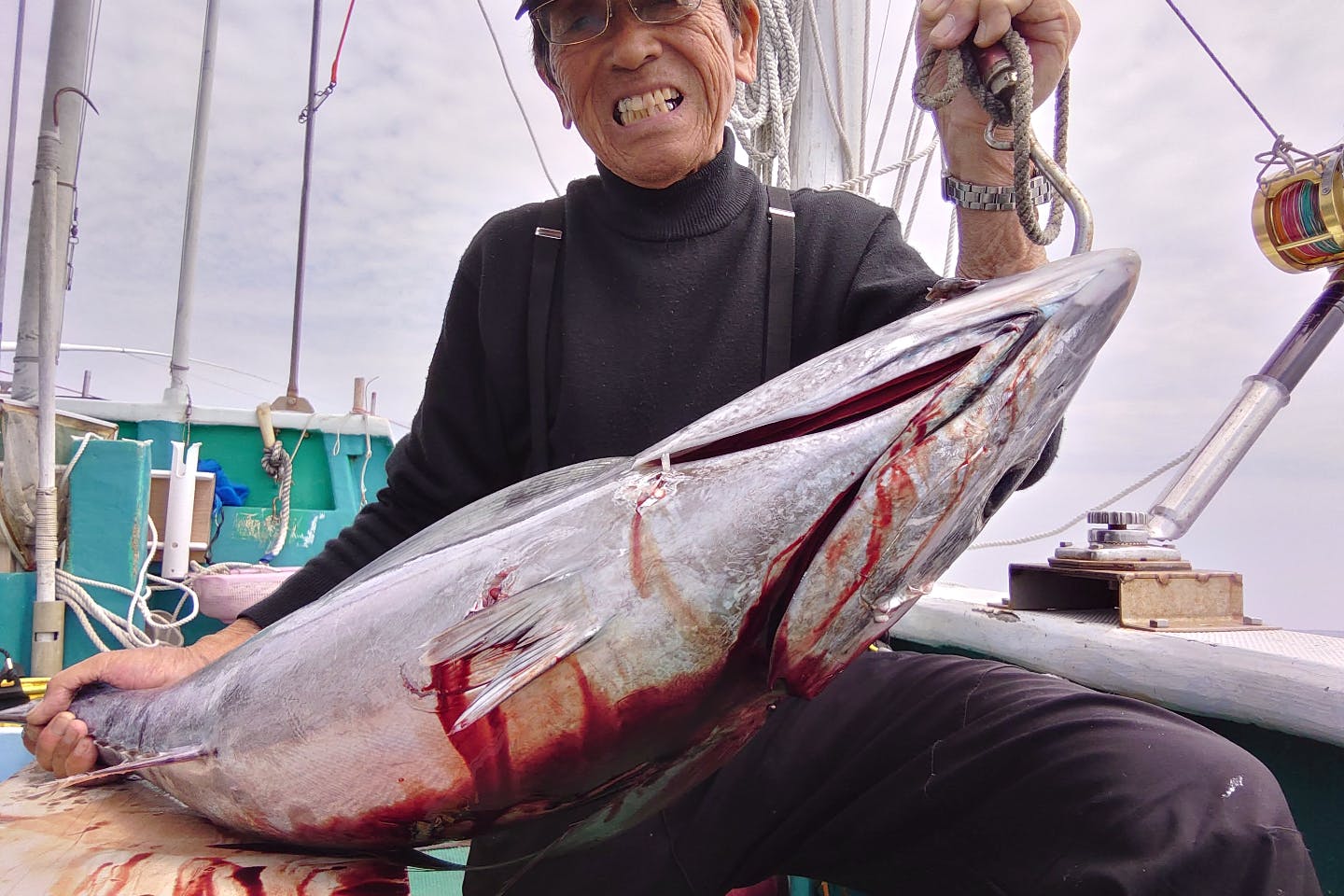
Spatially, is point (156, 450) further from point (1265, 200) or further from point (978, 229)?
point (1265, 200)

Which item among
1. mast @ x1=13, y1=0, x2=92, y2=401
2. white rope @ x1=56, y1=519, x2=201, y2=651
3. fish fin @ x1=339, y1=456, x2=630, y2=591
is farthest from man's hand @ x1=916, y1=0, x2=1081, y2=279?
mast @ x1=13, y1=0, x2=92, y2=401

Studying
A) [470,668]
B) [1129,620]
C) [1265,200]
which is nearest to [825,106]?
[1265,200]

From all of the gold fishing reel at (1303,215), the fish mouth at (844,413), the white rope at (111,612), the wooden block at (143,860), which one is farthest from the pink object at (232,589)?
the gold fishing reel at (1303,215)

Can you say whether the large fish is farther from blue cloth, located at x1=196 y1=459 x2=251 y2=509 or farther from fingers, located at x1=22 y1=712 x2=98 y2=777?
blue cloth, located at x1=196 y1=459 x2=251 y2=509

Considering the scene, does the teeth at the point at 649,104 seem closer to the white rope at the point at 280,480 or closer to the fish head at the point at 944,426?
the fish head at the point at 944,426

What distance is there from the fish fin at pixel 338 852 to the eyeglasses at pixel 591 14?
5.15 ft

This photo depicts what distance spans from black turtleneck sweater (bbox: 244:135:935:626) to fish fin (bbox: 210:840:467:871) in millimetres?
572

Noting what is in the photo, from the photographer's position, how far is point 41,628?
3232 mm

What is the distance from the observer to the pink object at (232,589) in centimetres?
343

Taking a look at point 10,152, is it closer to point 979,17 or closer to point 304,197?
point 304,197

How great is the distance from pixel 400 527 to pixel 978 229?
1389mm

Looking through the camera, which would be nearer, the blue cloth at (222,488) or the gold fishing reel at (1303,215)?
the gold fishing reel at (1303,215)

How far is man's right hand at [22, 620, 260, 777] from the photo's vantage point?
1.51 metres

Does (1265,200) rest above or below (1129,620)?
above
